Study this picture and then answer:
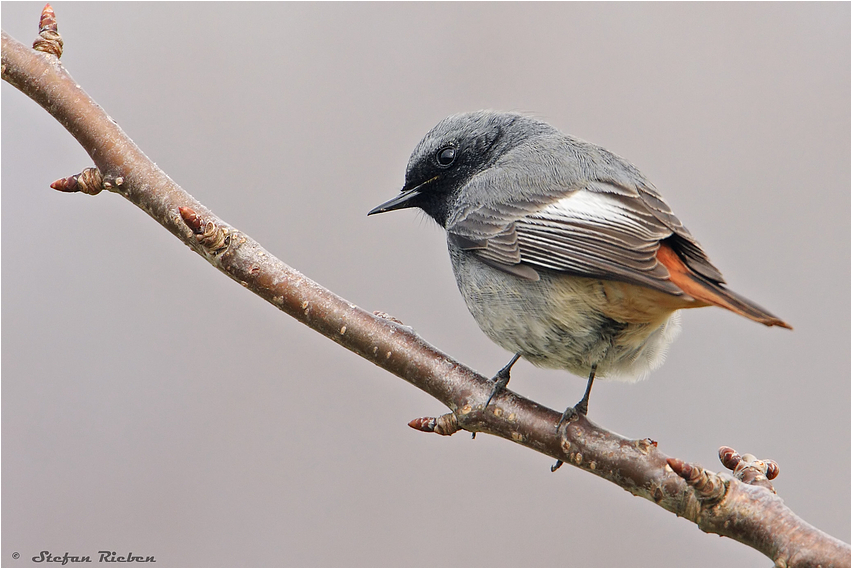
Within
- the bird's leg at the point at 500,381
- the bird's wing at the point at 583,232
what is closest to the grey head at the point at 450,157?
the bird's wing at the point at 583,232

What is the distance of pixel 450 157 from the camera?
3.37m

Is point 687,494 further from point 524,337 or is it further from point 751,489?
point 524,337

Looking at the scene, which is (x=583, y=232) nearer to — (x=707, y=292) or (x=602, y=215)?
(x=602, y=215)

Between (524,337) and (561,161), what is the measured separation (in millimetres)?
855

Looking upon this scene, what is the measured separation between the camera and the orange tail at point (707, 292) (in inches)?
76.5

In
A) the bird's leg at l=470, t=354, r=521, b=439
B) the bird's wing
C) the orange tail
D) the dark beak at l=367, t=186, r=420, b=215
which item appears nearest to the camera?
the orange tail

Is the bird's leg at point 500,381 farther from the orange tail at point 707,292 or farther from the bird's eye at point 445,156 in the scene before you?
the bird's eye at point 445,156

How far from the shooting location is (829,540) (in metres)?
1.99

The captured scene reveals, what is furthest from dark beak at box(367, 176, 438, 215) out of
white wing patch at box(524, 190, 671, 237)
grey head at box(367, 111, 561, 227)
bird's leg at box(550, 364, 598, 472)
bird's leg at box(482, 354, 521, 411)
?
bird's leg at box(550, 364, 598, 472)

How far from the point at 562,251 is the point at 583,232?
0.11m

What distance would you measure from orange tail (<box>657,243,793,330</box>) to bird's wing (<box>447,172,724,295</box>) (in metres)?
0.04

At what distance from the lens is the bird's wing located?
2.44 metres

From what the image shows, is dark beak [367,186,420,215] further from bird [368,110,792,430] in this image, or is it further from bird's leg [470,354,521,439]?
bird's leg [470,354,521,439]

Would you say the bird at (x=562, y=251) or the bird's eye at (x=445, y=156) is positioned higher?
the bird's eye at (x=445, y=156)
